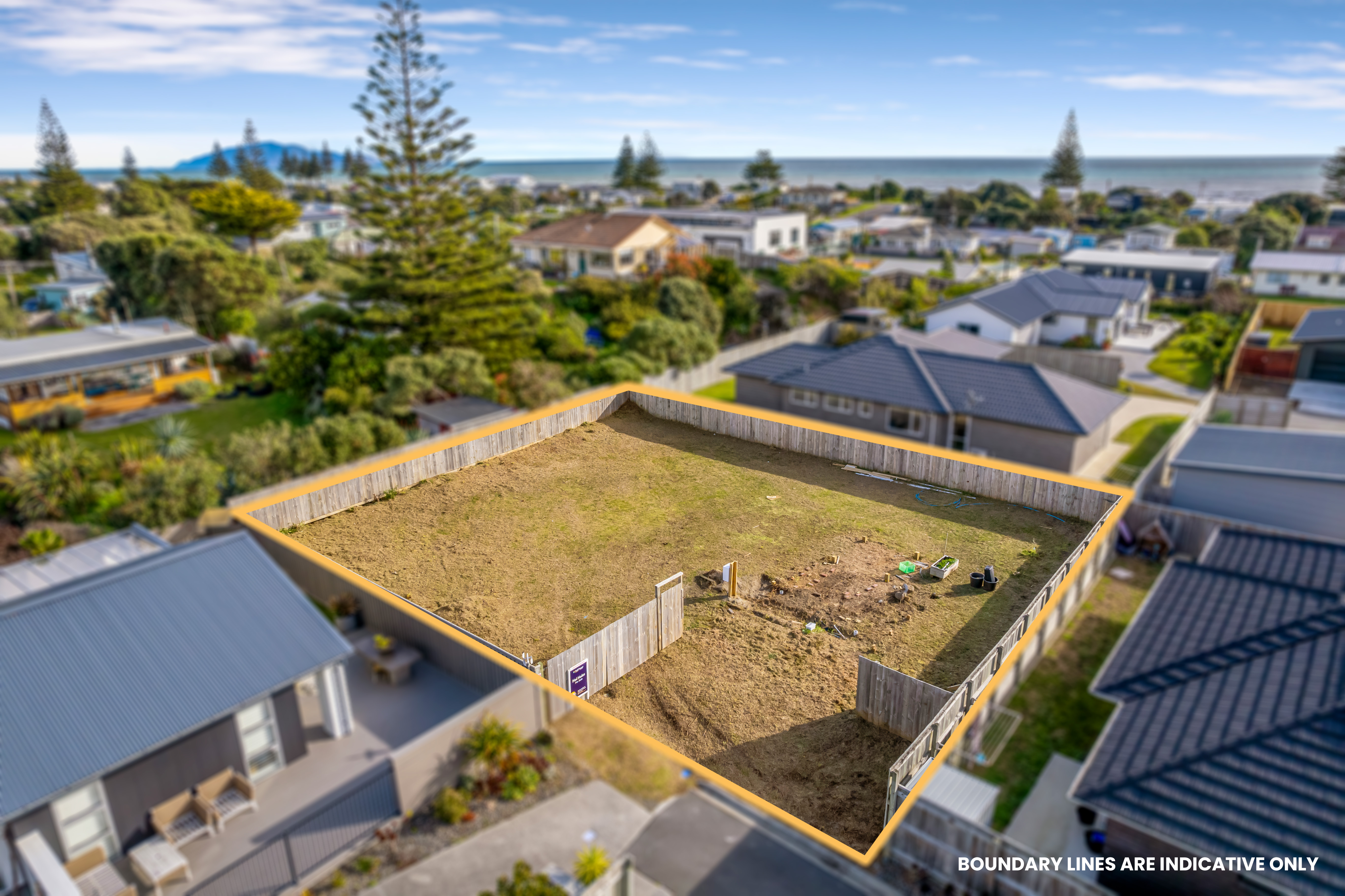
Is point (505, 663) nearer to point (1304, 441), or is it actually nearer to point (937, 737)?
point (937, 737)

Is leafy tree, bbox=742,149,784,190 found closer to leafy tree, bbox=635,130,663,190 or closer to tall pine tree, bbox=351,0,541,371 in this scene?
leafy tree, bbox=635,130,663,190

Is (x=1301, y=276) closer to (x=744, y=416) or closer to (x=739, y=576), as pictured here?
(x=744, y=416)

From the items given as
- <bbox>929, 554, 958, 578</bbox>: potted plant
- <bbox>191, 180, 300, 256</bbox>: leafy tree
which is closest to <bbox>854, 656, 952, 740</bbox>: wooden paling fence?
<bbox>929, 554, 958, 578</bbox>: potted plant

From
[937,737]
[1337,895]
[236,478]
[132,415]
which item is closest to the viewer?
[937,737]

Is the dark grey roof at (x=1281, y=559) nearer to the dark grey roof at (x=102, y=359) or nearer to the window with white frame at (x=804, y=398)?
the window with white frame at (x=804, y=398)

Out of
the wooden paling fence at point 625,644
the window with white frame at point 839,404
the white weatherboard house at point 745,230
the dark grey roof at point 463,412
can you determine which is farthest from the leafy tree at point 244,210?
the wooden paling fence at point 625,644

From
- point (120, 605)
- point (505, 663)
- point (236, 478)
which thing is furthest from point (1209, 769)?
point (236, 478)
